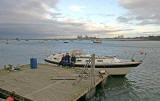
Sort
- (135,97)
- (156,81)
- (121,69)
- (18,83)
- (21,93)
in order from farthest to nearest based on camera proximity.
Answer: (121,69) < (156,81) < (135,97) < (18,83) < (21,93)

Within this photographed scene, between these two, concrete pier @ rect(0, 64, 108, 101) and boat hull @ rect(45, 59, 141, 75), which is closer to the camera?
concrete pier @ rect(0, 64, 108, 101)

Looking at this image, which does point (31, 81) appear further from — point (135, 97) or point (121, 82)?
point (121, 82)

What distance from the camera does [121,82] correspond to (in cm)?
1550

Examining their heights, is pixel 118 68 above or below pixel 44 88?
below

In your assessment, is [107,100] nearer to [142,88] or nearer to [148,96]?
[148,96]

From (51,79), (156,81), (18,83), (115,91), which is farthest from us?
(156,81)

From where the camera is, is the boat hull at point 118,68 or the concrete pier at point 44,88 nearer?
the concrete pier at point 44,88

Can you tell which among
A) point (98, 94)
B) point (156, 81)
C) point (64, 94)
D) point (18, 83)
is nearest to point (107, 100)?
point (98, 94)

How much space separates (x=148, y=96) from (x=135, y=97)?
117 cm

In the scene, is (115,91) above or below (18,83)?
below

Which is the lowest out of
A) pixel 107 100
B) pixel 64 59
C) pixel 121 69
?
pixel 107 100

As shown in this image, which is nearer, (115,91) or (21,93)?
(21,93)

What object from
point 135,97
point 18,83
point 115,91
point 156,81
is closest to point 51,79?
point 18,83

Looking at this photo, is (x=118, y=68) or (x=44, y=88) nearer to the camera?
(x=44, y=88)
